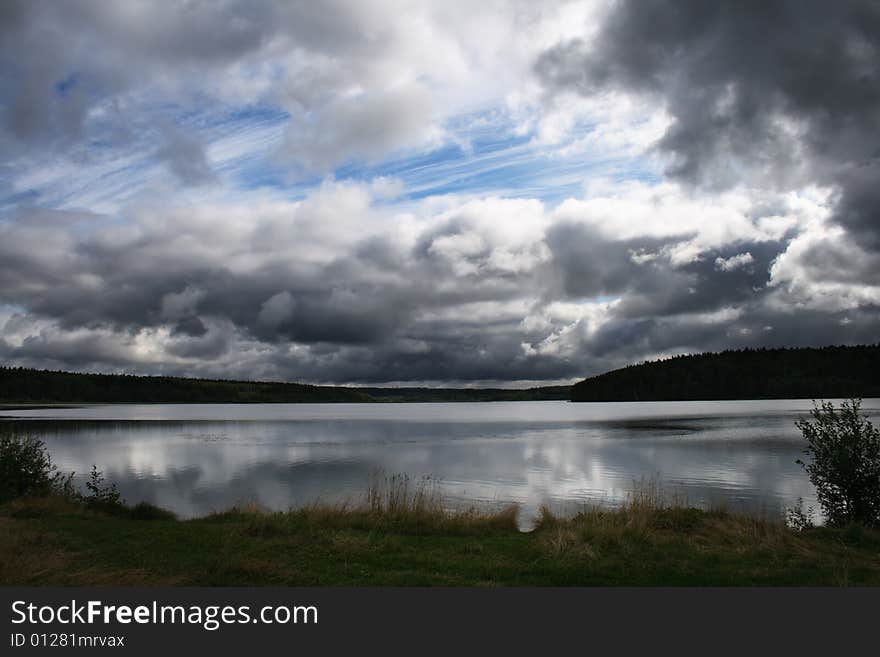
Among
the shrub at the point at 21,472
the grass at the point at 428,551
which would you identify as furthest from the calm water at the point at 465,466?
the grass at the point at 428,551

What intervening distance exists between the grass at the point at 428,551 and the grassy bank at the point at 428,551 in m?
0.04

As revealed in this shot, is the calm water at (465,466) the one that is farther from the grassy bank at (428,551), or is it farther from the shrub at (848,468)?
the grassy bank at (428,551)

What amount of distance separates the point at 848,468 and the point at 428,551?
529 inches

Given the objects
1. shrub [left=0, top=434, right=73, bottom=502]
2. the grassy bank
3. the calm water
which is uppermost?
shrub [left=0, top=434, right=73, bottom=502]

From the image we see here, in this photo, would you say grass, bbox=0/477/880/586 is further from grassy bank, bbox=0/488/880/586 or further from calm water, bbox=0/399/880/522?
calm water, bbox=0/399/880/522

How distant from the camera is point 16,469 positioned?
23.9 m

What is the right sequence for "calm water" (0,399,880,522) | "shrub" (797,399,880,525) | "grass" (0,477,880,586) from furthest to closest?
1. "calm water" (0,399,880,522)
2. "shrub" (797,399,880,525)
3. "grass" (0,477,880,586)

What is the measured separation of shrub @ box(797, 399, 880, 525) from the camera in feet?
61.5

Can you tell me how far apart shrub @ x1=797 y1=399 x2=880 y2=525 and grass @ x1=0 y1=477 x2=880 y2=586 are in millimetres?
2476

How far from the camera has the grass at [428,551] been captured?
11789 millimetres

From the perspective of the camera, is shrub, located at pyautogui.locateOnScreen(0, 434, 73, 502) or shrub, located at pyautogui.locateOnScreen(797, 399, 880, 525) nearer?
shrub, located at pyautogui.locateOnScreen(797, 399, 880, 525)

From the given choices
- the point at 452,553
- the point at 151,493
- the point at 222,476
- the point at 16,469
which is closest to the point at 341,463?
the point at 222,476

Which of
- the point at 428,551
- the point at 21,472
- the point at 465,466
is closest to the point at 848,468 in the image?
the point at 428,551

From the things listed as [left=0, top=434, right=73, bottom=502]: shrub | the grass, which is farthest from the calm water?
the grass
